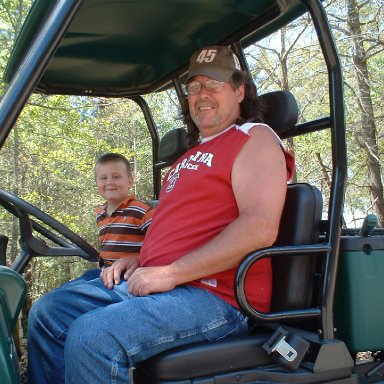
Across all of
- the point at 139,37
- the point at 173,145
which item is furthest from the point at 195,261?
the point at 139,37

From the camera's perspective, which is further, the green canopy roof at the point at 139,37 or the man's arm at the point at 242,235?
the green canopy roof at the point at 139,37

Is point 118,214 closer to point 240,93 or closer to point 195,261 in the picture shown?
point 240,93

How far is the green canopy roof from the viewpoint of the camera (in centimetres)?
215

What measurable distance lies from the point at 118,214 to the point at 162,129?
12.1m

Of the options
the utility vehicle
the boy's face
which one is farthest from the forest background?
the utility vehicle

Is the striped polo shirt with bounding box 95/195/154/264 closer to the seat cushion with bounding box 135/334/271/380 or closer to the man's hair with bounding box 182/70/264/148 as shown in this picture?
the man's hair with bounding box 182/70/264/148

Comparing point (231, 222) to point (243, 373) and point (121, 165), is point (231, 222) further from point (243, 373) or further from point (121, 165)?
point (121, 165)

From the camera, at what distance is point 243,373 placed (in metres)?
1.70

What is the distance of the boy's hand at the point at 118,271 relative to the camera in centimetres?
212

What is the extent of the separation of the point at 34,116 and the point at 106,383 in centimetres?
1035

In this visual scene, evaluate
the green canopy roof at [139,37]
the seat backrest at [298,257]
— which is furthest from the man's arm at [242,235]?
the green canopy roof at [139,37]

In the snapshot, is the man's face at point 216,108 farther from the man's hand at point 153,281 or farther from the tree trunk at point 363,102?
the tree trunk at point 363,102

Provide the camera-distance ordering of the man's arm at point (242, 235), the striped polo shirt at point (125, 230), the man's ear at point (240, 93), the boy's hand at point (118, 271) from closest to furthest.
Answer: the man's arm at point (242, 235)
the boy's hand at point (118, 271)
the man's ear at point (240, 93)
the striped polo shirt at point (125, 230)

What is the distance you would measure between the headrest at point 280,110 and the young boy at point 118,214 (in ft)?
3.60
